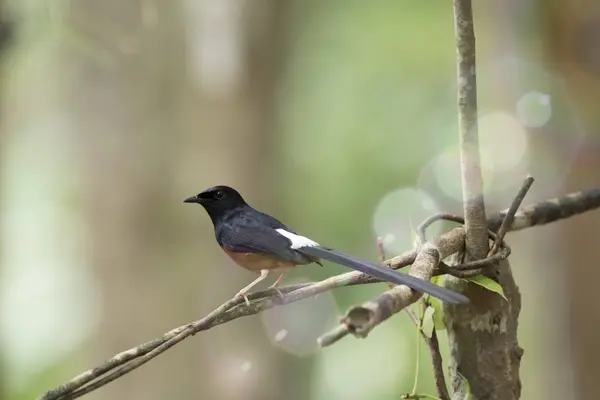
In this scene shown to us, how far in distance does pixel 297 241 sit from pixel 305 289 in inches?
2.1

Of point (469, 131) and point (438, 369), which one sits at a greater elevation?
point (469, 131)

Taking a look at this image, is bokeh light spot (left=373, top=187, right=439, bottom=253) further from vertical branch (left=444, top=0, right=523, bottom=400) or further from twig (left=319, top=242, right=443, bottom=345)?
twig (left=319, top=242, right=443, bottom=345)

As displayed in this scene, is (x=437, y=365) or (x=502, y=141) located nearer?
(x=437, y=365)

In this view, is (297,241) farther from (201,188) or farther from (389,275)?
(201,188)

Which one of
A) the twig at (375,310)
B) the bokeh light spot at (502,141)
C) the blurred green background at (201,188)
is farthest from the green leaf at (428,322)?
the bokeh light spot at (502,141)

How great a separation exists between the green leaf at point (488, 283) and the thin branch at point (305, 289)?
0.11ft

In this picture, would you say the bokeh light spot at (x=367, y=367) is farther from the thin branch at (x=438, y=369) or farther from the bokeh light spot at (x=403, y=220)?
the thin branch at (x=438, y=369)

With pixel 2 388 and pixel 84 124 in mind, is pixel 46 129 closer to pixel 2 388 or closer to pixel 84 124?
pixel 84 124

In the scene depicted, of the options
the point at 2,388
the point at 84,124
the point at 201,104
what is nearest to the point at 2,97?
the point at 84,124

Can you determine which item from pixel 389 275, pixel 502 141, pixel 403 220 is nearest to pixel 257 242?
pixel 389 275

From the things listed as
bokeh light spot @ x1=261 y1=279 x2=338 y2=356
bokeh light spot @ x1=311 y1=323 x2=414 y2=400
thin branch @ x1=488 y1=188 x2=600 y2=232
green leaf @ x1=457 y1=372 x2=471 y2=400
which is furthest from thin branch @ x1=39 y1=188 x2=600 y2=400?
bokeh light spot @ x1=311 y1=323 x2=414 y2=400

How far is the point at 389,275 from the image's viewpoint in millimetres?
474

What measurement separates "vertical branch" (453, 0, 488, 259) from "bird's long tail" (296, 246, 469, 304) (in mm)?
159

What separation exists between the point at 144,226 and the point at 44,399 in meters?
0.97
